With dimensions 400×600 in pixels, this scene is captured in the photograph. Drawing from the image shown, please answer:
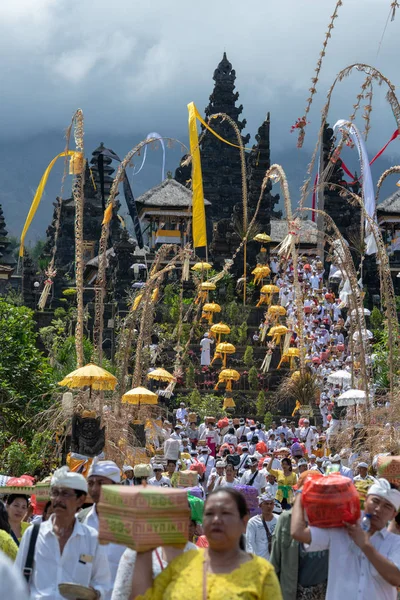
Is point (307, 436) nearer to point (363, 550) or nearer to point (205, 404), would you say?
point (205, 404)

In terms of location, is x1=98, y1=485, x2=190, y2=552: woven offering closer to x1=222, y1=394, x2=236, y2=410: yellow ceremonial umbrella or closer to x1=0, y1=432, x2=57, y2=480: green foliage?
x1=0, y1=432, x2=57, y2=480: green foliage

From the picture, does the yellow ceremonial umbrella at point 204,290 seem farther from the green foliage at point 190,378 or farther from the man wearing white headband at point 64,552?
the man wearing white headband at point 64,552

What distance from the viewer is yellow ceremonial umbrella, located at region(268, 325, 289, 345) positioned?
34.3 meters

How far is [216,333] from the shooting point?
35750 mm

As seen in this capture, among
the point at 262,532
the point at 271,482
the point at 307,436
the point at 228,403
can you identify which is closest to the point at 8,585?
the point at 262,532

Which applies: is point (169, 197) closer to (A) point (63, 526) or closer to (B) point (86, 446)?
(B) point (86, 446)

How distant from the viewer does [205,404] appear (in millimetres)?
30359

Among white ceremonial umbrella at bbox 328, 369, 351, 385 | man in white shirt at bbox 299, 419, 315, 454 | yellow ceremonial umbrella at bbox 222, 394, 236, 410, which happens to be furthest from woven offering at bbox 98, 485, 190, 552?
yellow ceremonial umbrella at bbox 222, 394, 236, 410

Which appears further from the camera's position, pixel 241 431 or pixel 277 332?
pixel 277 332

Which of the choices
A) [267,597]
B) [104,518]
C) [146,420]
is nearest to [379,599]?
[267,597]

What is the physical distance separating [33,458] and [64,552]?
1169cm

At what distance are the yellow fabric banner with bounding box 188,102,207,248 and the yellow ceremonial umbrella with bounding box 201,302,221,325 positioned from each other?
27.0ft

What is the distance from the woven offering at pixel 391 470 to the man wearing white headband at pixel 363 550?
3.14 ft

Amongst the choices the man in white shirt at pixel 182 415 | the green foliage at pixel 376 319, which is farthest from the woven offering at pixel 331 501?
the green foliage at pixel 376 319
